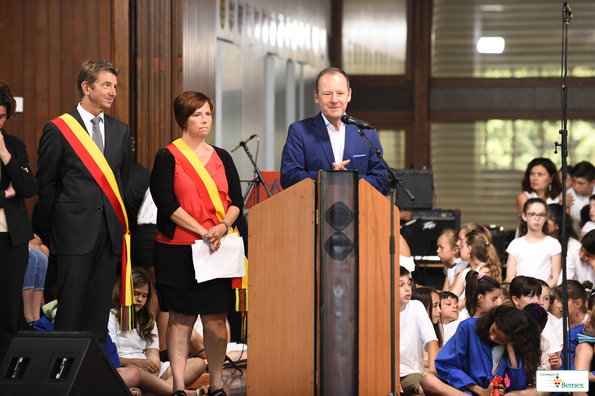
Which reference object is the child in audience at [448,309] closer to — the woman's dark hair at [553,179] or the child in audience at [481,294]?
the child in audience at [481,294]

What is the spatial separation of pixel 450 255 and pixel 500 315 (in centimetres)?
219

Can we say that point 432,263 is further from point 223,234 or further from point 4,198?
point 4,198

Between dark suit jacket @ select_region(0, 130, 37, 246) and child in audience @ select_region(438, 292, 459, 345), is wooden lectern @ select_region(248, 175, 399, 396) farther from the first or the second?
child in audience @ select_region(438, 292, 459, 345)

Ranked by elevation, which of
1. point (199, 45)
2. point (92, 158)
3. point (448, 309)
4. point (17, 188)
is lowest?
point (448, 309)

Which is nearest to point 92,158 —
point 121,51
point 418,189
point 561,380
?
point 121,51

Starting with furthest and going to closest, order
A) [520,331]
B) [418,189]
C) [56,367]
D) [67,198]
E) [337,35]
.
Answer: [337,35]
[418,189]
[520,331]
[67,198]
[56,367]

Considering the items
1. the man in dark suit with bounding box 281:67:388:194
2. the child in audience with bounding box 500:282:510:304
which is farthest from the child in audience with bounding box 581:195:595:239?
the man in dark suit with bounding box 281:67:388:194

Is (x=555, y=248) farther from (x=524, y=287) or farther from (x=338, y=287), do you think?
(x=338, y=287)

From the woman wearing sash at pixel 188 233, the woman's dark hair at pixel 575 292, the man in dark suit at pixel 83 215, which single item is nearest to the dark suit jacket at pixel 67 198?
the man in dark suit at pixel 83 215

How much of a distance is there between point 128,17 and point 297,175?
2428mm

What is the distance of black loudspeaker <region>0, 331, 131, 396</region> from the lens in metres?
2.34

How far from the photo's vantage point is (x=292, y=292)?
8.73 ft

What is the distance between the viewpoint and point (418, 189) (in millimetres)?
6879

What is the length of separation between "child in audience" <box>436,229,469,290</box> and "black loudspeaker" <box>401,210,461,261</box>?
1.00m
